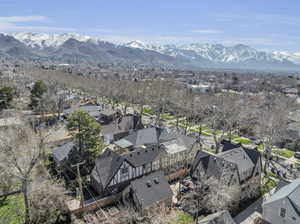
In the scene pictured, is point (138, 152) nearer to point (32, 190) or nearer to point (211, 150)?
point (32, 190)

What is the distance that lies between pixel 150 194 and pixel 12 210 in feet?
48.9

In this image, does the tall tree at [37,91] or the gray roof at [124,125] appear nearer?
the gray roof at [124,125]

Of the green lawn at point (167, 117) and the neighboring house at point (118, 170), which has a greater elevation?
the neighboring house at point (118, 170)

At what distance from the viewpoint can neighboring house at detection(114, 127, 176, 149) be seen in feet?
118

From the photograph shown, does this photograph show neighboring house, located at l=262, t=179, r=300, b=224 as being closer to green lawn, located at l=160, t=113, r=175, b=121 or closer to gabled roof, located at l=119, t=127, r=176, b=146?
gabled roof, located at l=119, t=127, r=176, b=146

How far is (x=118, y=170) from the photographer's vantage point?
80.0 feet

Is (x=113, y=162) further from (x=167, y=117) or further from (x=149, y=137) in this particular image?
(x=167, y=117)

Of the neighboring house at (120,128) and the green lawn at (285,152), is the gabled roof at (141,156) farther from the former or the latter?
the green lawn at (285,152)

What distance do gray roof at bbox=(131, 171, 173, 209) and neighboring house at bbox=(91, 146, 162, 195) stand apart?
3.68 metres

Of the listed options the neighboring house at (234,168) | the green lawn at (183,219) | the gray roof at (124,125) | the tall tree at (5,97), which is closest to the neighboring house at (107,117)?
the gray roof at (124,125)

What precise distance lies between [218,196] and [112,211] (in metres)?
11.8

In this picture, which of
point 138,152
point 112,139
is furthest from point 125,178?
point 112,139

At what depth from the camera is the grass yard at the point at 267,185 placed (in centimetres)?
2743

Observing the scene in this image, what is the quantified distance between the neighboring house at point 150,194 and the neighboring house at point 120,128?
2048cm
